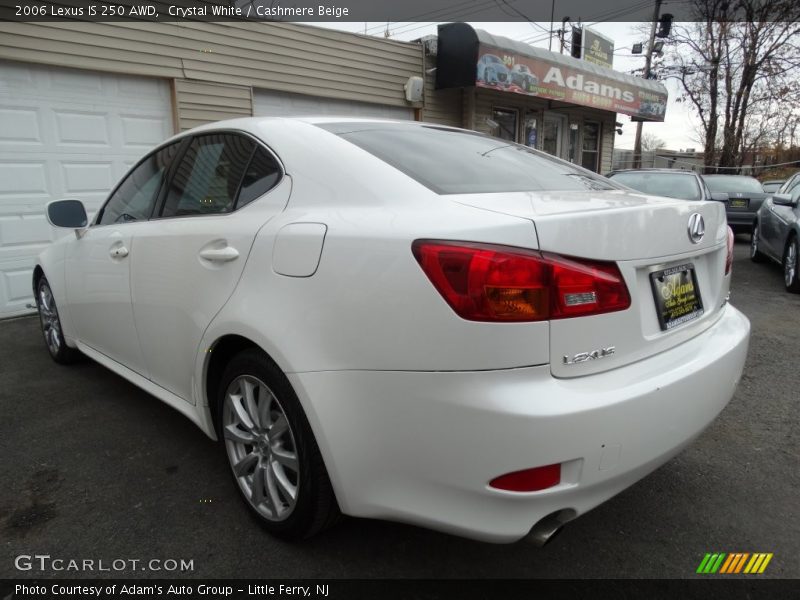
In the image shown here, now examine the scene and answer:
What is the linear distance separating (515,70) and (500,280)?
9419mm

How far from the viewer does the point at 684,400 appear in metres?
1.78

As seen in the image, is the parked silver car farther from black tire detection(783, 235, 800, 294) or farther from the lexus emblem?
the lexus emblem

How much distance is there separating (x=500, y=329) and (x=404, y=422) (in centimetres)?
38

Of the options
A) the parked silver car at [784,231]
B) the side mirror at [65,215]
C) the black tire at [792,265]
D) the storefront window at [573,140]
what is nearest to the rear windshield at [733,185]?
the parked silver car at [784,231]

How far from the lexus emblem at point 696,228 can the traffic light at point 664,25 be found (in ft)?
83.6

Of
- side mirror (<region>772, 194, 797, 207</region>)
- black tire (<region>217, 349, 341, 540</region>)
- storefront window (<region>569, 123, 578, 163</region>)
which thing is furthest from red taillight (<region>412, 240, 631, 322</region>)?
storefront window (<region>569, 123, 578, 163</region>)

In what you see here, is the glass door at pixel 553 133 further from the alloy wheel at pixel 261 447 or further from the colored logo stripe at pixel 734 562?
the alloy wheel at pixel 261 447

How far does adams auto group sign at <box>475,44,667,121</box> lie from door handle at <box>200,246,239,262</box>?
8.16 meters

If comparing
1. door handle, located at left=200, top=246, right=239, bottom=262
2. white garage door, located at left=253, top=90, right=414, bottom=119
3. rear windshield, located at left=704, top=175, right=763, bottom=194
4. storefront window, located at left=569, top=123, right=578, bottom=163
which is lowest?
rear windshield, located at left=704, top=175, right=763, bottom=194

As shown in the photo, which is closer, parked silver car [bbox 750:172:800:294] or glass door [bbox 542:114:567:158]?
parked silver car [bbox 750:172:800:294]

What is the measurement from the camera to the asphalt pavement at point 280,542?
2039mm

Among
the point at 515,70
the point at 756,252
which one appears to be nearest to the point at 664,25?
the point at 515,70

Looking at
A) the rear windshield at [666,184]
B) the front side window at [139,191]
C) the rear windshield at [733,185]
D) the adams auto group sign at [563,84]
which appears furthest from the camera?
the rear windshield at [733,185]

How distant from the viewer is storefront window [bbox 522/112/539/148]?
12446 millimetres
